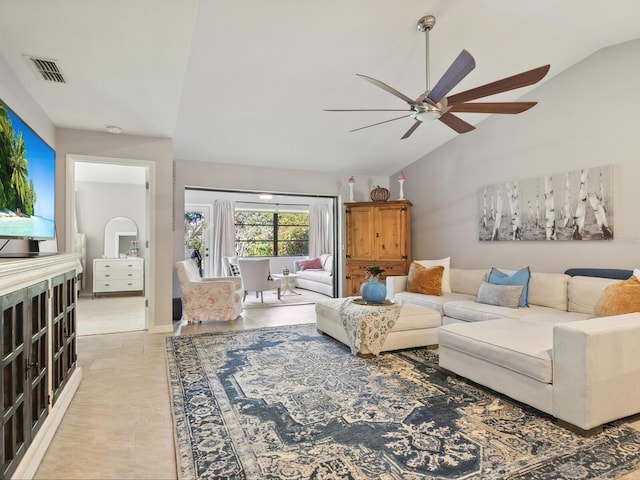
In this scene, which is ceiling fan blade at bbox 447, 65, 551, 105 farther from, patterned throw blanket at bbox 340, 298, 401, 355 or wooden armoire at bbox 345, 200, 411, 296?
wooden armoire at bbox 345, 200, 411, 296

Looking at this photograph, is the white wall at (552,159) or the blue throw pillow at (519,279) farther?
the blue throw pillow at (519,279)

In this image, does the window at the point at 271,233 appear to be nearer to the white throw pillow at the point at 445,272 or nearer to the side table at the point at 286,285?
the side table at the point at 286,285

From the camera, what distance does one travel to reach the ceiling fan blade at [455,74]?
2.29m

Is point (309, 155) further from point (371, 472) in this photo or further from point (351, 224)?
point (371, 472)

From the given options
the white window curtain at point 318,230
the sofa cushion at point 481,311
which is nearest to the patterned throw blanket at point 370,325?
the sofa cushion at point 481,311

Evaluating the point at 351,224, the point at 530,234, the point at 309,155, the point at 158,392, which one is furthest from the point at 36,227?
the point at 530,234

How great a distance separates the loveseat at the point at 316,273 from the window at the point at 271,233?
23.1 inches

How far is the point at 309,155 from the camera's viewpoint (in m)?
5.88

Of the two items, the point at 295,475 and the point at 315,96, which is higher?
the point at 315,96

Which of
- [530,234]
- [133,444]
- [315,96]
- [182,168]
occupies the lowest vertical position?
[133,444]

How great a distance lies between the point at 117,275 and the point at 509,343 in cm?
726

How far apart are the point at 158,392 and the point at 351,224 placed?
4.42 meters

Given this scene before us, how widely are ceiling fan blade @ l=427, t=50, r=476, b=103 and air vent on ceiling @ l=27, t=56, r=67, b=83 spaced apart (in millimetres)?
2798

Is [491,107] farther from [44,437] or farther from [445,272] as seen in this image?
[44,437]
